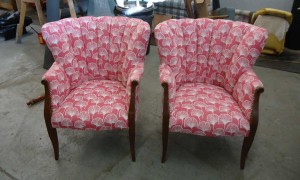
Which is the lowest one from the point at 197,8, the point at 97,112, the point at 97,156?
the point at 97,156

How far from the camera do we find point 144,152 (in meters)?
1.87

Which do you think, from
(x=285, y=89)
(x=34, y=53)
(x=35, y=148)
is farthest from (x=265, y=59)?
(x=34, y=53)

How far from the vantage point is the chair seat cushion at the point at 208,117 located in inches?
59.5

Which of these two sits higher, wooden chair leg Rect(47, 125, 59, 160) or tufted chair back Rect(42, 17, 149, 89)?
tufted chair back Rect(42, 17, 149, 89)

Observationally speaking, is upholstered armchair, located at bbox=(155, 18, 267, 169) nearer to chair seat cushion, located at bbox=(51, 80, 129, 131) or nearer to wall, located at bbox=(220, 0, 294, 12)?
chair seat cushion, located at bbox=(51, 80, 129, 131)

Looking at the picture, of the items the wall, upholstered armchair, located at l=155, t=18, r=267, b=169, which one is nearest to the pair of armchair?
upholstered armchair, located at l=155, t=18, r=267, b=169

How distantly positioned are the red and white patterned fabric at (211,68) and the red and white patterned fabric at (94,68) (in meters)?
0.21

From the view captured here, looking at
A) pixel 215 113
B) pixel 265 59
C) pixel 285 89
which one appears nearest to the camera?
pixel 215 113

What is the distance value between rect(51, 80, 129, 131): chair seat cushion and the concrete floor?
1.12ft

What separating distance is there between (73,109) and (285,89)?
212cm

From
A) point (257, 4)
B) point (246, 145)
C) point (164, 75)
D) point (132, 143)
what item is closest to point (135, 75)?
point (164, 75)

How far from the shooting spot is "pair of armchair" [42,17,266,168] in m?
1.56

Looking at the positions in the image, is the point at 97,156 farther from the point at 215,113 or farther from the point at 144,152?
the point at 215,113

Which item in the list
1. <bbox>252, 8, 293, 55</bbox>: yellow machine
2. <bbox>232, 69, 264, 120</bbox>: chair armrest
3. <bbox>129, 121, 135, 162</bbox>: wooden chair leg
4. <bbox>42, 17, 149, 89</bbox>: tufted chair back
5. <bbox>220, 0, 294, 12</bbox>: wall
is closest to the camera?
<bbox>232, 69, 264, 120</bbox>: chair armrest
